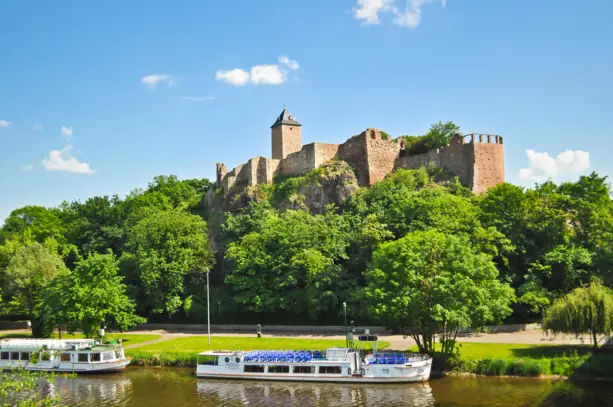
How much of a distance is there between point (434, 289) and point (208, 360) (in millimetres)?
16069

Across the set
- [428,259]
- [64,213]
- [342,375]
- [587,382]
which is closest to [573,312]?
[587,382]

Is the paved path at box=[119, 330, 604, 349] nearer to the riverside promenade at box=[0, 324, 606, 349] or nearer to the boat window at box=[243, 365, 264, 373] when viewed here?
the riverside promenade at box=[0, 324, 606, 349]

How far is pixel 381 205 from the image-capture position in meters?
56.6

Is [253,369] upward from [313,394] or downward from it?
upward

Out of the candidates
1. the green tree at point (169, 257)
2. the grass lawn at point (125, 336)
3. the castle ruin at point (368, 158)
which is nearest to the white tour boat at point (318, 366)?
the grass lawn at point (125, 336)

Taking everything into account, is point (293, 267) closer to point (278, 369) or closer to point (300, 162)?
point (278, 369)

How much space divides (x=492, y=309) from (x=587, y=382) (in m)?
6.42

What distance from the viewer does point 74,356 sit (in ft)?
138

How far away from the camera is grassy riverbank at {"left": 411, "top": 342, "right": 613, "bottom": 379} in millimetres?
31688

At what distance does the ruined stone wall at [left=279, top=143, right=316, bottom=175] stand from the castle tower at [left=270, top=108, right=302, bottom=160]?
215cm

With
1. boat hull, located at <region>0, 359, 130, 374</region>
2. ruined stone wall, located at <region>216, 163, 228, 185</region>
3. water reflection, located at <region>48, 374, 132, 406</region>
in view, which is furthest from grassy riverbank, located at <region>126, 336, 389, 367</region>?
ruined stone wall, located at <region>216, 163, 228, 185</region>

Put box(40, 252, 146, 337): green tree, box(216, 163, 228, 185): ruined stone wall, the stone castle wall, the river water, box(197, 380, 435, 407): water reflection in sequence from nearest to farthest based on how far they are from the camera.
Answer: the river water < box(197, 380, 435, 407): water reflection < box(40, 252, 146, 337): green tree < the stone castle wall < box(216, 163, 228, 185): ruined stone wall

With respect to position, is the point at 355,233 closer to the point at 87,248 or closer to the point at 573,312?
the point at 573,312

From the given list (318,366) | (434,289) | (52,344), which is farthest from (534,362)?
(52,344)
